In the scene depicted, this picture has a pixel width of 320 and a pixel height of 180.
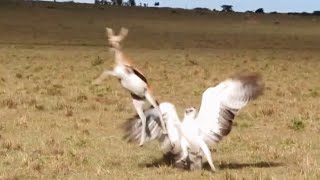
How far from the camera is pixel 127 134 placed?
32.4 feet

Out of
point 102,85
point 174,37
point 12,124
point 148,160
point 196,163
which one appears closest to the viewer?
point 196,163

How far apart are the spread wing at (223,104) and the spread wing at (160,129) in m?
0.36

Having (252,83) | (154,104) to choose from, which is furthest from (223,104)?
(154,104)

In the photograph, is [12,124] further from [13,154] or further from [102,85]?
[102,85]

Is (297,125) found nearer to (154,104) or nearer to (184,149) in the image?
(184,149)

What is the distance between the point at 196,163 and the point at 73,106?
814cm

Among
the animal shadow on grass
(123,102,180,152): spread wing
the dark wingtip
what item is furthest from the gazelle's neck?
the animal shadow on grass

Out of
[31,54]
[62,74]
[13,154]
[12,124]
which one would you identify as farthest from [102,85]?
[31,54]

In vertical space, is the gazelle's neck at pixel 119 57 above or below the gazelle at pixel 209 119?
above

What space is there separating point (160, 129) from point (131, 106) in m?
7.56

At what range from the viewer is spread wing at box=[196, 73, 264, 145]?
898 cm

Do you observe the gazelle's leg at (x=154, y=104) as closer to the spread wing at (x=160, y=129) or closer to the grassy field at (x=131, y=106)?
the spread wing at (x=160, y=129)

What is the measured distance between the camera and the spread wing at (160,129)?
931 centimetres

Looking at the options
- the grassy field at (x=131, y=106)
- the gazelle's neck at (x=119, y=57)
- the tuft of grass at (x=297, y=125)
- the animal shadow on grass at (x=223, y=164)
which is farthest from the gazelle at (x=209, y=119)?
the tuft of grass at (x=297, y=125)
